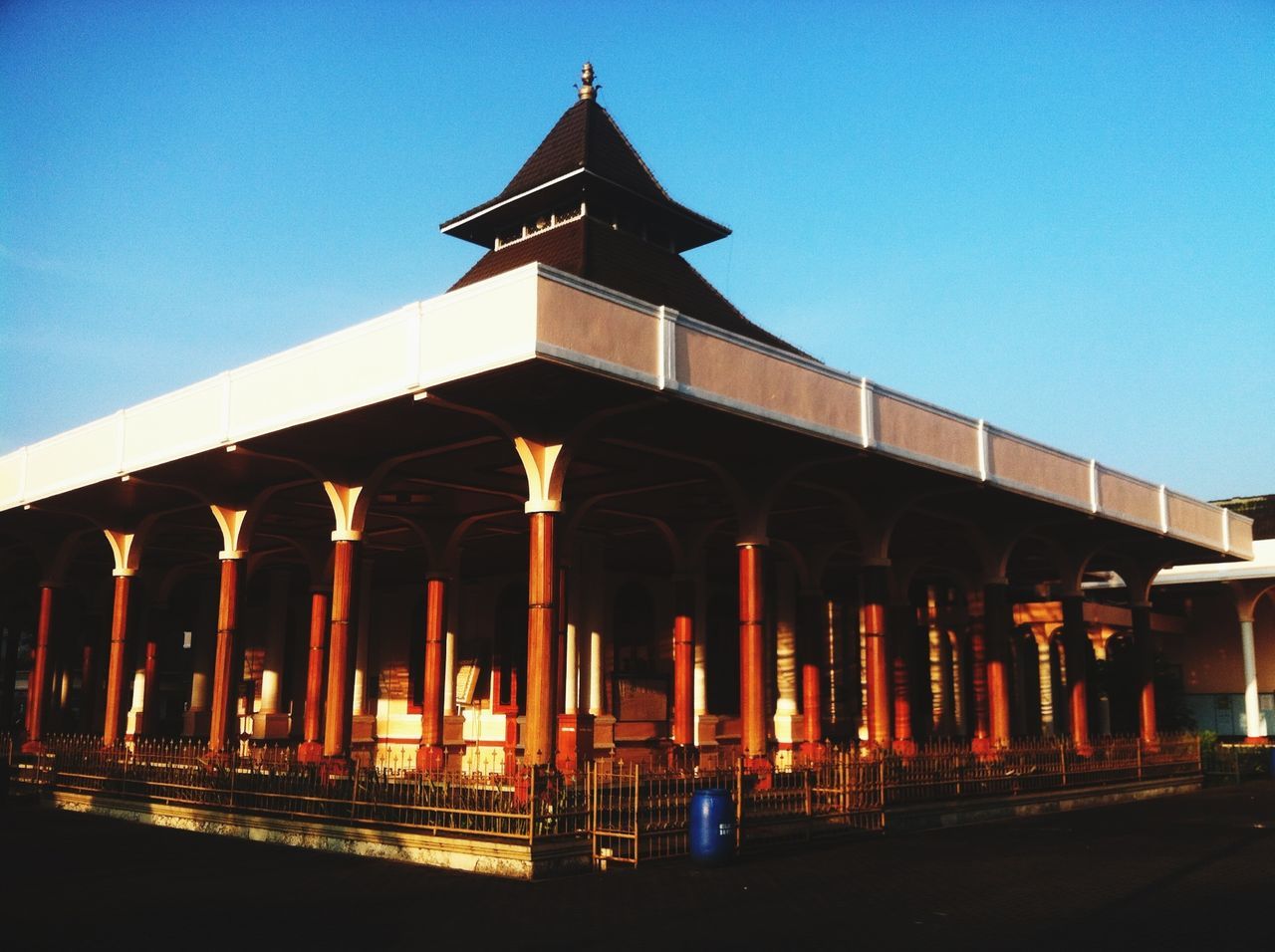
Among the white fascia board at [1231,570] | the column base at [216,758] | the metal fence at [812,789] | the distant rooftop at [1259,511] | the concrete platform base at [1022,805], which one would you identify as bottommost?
the concrete platform base at [1022,805]

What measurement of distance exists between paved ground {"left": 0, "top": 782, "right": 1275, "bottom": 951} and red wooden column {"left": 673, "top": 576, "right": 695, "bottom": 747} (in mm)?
8234

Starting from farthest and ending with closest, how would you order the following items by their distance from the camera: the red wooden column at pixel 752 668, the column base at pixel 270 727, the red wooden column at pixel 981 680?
the column base at pixel 270 727 < the red wooden column at pixel 981 680 < the red wooden column at pixel 752 668

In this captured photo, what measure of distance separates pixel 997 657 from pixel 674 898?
50.5 ft

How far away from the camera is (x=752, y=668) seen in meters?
18.0

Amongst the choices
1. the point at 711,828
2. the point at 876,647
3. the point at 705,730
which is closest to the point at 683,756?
the point at 705,730

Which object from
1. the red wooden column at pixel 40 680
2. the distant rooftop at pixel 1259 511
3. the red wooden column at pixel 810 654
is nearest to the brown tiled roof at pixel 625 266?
the red wooden column at pixel 810 654

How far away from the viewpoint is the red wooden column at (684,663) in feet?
80.1

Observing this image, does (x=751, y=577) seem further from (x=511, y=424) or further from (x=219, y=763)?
(x=219, y=763)

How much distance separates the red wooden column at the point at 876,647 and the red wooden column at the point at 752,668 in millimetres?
3353

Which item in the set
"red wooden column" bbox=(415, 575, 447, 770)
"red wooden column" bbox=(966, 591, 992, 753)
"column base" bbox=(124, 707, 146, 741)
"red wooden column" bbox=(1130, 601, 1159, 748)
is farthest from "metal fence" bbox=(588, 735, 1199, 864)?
"column base" bbox=(124, 707, 146, 741)

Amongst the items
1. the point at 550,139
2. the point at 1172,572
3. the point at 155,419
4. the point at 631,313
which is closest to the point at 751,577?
the point at 631,313

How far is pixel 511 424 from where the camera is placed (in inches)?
622

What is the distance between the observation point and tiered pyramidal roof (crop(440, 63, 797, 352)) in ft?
→ 81.5

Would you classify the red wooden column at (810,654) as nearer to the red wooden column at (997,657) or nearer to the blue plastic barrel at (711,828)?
the red wooden column at (997,657)
